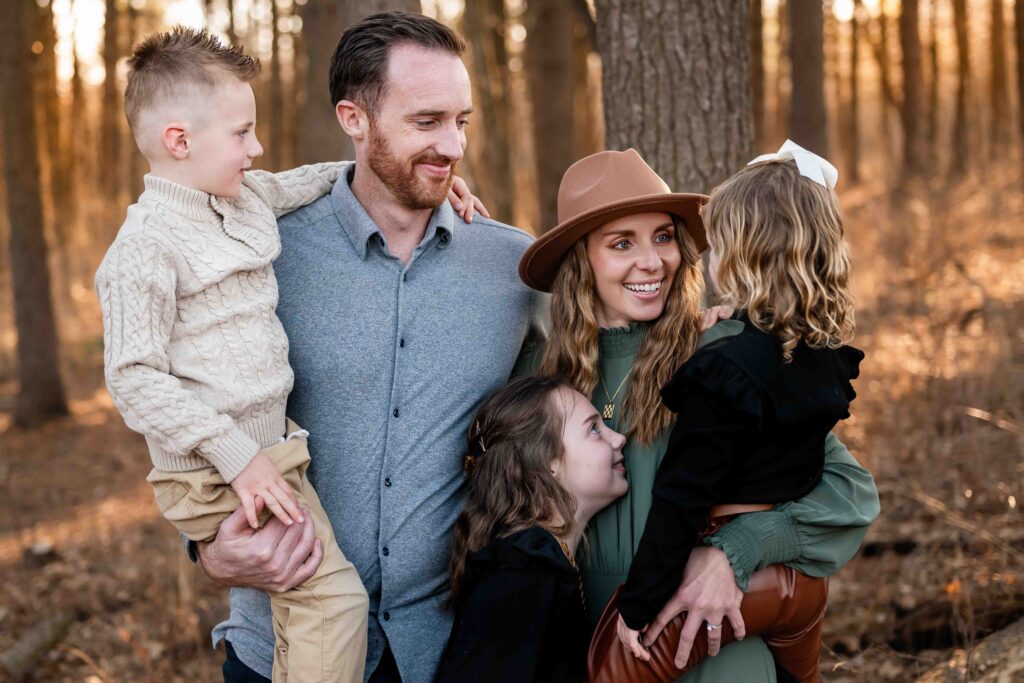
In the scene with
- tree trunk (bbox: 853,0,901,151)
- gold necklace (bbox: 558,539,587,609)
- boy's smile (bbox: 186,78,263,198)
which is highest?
tree trunk (bbox: 853,0,901,151)

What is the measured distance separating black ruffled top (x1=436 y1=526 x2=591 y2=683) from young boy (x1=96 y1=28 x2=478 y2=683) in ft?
1.08

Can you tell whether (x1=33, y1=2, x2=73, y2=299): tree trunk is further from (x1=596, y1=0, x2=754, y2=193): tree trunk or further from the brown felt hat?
the brown felt hat

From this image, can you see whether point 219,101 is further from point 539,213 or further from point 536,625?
point 539,213

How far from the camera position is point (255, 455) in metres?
2.76

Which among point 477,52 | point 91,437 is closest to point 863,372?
point 477,52

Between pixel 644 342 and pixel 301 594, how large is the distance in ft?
4.17

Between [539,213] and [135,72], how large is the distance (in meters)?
9.00

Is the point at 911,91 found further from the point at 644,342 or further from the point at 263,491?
the point at 263,491

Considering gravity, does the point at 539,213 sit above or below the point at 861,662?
above

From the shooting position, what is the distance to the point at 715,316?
301 centimetres

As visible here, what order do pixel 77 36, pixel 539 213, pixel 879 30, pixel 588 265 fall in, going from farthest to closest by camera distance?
pixel 879 30 → pixel 77 36 → pixel 539 213 → pixel 588 265

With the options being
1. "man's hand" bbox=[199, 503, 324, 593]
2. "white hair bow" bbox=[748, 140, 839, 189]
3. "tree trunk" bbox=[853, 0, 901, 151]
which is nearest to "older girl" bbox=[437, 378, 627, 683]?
"man's hand" bbox=[199, 503, 324, 593]

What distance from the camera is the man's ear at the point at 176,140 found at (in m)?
2.76

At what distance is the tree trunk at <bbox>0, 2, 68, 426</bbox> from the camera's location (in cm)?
1141
